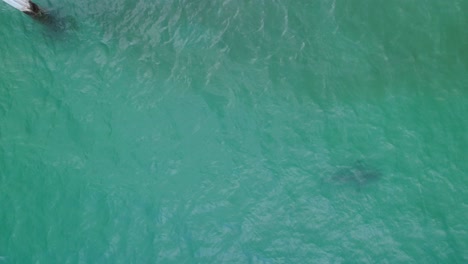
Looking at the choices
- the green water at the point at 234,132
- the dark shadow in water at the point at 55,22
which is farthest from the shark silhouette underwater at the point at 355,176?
the dark shadow in water at the point at 55,22

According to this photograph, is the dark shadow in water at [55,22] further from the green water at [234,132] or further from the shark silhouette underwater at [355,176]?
the shark silhouette underwater at [355,176]

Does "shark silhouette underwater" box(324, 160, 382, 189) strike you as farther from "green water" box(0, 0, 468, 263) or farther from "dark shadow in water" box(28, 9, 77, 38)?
"dark shadow in water" box(28, 9, 77, 38)

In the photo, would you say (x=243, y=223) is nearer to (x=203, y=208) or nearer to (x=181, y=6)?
(x=203, y=208)

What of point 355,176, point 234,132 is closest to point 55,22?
point 234,132

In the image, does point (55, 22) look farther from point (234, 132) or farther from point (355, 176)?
point (355, 176)

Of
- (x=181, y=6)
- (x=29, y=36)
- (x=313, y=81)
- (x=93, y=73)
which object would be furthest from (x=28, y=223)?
(x=313, y=81)
